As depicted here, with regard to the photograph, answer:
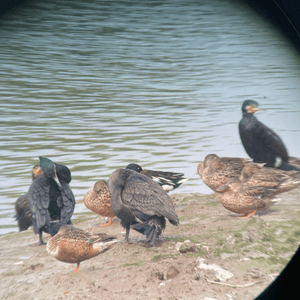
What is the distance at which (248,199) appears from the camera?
3.60 metres

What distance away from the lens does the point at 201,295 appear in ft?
7.55

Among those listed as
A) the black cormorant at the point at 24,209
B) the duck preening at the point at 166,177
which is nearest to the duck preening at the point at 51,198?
the black cormorant at the point at 24,209

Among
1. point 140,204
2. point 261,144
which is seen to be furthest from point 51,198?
point 261,144

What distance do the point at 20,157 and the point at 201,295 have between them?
1.69 m

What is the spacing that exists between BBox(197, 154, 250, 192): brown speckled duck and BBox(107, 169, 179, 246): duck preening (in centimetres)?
94

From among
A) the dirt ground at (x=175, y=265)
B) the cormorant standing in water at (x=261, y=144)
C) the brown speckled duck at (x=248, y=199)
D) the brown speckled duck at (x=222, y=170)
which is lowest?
the dirt ground at (x=175, y=265)

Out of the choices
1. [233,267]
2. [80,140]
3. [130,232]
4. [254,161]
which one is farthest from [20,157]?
[254,161]

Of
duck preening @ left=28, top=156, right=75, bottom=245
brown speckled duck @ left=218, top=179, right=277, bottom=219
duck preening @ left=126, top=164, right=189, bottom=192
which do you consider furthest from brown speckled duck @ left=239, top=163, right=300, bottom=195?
duck preening @ left=28, top=156, right=75, bottom=245

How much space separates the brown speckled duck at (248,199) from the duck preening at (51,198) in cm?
155

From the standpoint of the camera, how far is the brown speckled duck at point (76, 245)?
8.48 ft

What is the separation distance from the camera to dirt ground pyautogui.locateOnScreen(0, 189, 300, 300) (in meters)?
2.36

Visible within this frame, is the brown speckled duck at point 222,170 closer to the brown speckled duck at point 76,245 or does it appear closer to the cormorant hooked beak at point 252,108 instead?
the cormorant hooked beak at point 252,108

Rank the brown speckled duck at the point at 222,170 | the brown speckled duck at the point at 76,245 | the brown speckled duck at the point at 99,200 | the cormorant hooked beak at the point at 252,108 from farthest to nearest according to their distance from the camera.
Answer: the brown speckled duck at the point at 222,170
the brown speckled duck at the point at 99,200
the cormorant hooked beak at the point at 252,108
the brown speckled duck at the point at 76,245

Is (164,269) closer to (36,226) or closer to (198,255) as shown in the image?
(198,255)
